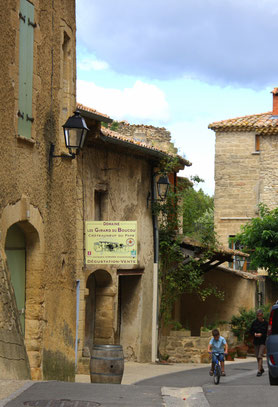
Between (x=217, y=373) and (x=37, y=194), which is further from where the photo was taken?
(x=217, y=373)

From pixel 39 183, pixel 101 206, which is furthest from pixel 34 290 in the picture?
pixel 101 206

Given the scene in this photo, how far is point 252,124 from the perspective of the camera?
36.0 meters

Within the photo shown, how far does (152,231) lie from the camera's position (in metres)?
22.2

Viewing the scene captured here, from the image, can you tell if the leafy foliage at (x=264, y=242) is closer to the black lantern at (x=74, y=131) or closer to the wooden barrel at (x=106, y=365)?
the wooden barrel at (x=106, y=365)

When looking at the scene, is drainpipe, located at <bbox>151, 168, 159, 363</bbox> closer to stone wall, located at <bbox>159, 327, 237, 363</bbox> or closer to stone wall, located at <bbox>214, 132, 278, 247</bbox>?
stone wall, located at <bbox>159, 327, 237, 363</bbox>

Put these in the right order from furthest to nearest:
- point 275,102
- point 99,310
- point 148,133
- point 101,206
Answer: point 275,102 → point 148,133 → point 99,310 → point 101,206

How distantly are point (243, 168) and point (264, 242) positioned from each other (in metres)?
8.24

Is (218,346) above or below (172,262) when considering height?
below

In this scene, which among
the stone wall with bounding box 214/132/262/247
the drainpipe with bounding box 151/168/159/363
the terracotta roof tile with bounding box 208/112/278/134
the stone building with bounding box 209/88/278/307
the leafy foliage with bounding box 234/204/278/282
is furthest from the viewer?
the stone wall with bounding box 214/132/262/247

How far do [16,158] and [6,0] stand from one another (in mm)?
2226

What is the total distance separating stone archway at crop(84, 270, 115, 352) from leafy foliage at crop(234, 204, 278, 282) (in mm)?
10181

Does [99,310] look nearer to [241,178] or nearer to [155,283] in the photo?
[155,283]

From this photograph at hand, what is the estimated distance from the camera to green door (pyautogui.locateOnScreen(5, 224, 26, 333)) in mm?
12359

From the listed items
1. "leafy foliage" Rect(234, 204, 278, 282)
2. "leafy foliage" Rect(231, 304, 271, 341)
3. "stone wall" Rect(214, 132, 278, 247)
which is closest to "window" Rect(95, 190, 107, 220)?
"leafy foliage" Rect(231, 304, 271, 341)
